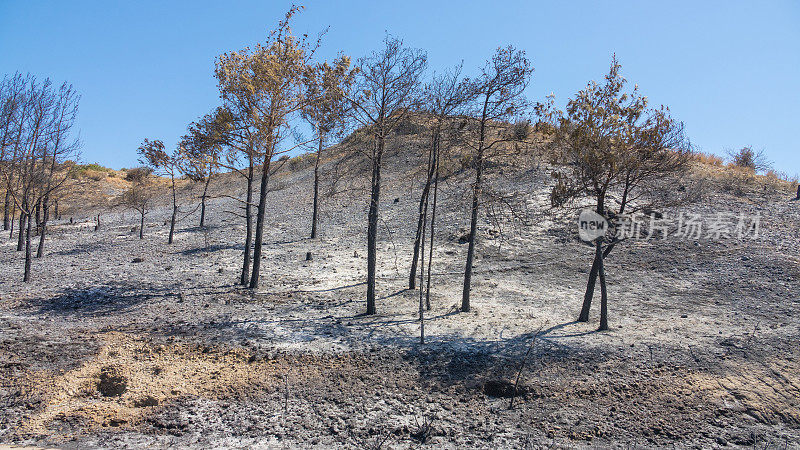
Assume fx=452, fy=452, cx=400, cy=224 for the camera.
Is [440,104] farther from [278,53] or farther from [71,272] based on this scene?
[71,272]

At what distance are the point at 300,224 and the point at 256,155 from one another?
44.8ft

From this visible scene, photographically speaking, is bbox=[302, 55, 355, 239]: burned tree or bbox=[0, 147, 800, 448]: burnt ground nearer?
bbox=[0, 147, 800, 448]: burnt ground

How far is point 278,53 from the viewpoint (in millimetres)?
15273

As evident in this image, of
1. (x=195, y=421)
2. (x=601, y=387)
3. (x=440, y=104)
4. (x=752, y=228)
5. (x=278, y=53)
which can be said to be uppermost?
→ (x=278, y=53)

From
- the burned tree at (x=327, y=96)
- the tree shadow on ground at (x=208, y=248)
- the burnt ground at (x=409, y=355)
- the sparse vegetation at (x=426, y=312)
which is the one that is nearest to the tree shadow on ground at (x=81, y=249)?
the sparse vegetation at (x=426, y=312)

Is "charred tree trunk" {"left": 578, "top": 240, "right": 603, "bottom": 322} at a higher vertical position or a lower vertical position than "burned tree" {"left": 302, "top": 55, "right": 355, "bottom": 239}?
lower

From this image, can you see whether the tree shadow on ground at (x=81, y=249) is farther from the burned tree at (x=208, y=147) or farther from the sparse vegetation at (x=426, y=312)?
the burned tree at (x=208, y=147)

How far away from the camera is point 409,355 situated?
1026cm

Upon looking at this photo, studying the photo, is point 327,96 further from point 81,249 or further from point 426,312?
point 81,249

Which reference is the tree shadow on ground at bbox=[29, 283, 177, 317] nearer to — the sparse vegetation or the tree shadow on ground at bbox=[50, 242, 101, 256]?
the sparse vegetation

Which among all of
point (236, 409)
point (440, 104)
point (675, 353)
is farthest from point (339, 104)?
point (675, 353)

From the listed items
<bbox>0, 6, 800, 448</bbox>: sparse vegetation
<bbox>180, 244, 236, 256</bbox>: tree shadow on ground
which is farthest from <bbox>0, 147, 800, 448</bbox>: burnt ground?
<bbox>180, 244, 236, 256</bbox>: tree shadow on ground

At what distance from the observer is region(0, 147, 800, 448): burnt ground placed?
7.54 meters

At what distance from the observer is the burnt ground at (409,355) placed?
7.54 m
